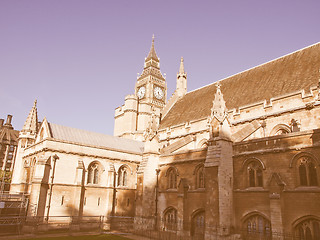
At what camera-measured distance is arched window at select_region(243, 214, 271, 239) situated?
668 inches

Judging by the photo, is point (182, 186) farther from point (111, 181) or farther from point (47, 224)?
point (47, 224)

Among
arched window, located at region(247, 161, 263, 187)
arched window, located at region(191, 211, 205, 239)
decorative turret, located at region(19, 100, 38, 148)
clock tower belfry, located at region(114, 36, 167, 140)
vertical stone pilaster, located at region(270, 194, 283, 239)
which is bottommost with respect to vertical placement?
arched window, located at region(191, 211, 205, 239)

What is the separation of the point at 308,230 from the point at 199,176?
29.6 feet

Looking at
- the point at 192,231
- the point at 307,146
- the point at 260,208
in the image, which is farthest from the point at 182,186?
the point at 307,146

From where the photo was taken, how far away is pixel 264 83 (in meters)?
28.5

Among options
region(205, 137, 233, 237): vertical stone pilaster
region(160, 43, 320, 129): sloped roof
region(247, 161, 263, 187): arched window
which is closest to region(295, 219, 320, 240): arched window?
region(247, 161, 263, 187): arched window

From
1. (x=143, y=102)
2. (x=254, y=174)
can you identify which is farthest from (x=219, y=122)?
(x=143, y=102)

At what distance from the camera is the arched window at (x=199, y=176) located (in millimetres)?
22266

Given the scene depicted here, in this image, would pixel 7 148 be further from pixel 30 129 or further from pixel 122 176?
pixel 122 176

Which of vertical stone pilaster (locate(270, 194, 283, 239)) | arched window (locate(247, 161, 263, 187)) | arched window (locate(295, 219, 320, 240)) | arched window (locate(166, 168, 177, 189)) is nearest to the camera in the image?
arched window (locate(295, 219, 320, 240))

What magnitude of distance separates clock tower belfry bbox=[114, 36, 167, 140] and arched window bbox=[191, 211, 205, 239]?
19.3 metres

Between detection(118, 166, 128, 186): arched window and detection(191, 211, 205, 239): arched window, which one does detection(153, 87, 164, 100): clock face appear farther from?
detection(191, 211, 205, 239): arched window

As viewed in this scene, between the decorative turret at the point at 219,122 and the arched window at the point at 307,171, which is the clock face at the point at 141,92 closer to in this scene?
the decorative turret at the point at 219,122

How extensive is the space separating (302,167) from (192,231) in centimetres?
997
